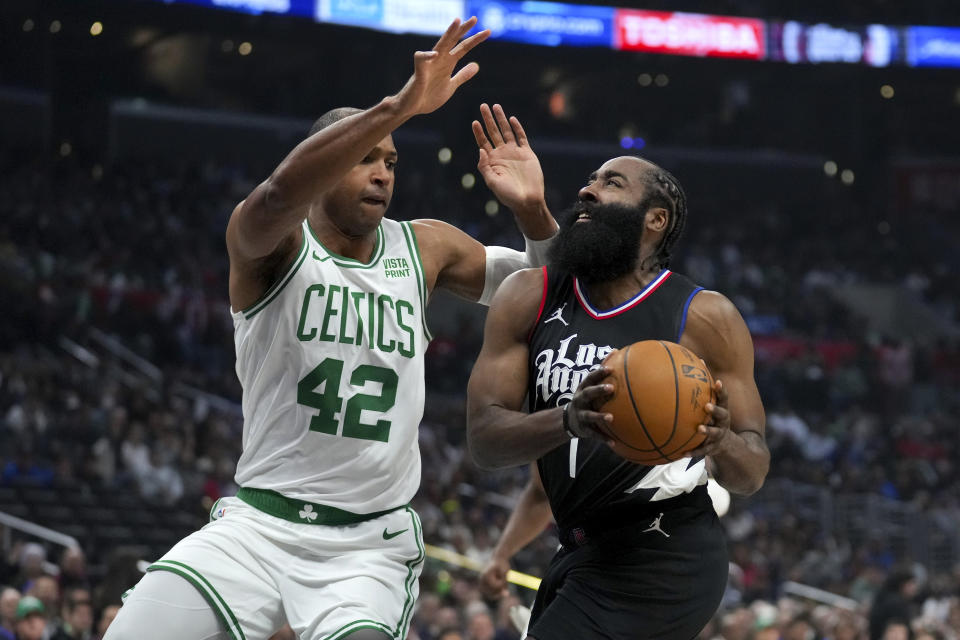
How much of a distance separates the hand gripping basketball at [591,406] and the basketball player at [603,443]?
0.76 ft

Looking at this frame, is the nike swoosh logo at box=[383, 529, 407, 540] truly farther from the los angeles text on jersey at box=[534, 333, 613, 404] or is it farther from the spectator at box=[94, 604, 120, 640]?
the spectator at box=[94, 604, 120, 640]

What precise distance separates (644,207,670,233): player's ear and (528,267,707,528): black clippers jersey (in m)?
0.20

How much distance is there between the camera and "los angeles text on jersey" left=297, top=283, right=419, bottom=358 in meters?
4.09

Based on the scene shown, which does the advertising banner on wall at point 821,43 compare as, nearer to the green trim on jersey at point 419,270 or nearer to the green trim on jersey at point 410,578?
the green trim on jersey at point 419,270

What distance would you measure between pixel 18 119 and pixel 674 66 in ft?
45.3

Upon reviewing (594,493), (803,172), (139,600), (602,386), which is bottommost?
(139,600)

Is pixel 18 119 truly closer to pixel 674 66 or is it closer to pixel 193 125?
pixel 193 125

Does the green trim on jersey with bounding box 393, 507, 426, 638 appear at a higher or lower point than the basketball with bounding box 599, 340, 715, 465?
lower

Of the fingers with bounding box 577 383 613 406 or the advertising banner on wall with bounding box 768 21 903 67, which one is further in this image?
the advertising banner on wall with bounding box 768 21 903 67

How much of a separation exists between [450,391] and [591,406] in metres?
16.5

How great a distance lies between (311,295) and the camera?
13.5ft

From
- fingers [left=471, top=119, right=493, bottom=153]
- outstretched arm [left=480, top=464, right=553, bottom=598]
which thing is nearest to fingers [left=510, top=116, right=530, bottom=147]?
fingers [left=471, top=119, right=493, bottom=153]

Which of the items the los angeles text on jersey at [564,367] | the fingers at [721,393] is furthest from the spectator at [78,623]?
the fingers at [721,393]

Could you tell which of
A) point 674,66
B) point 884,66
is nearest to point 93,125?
point 674,66
